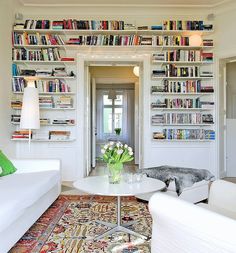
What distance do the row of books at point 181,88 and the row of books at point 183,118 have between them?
43cm

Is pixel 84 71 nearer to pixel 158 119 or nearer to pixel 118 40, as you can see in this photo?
pixel 118 40

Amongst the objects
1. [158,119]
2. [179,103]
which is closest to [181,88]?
[179,103]

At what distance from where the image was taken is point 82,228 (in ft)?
9.12

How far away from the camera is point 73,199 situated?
150 inches

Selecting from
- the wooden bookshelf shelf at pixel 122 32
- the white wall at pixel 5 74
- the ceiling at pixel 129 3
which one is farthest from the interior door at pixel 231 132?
the white wall at pixel 5 74

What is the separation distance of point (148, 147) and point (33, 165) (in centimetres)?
226

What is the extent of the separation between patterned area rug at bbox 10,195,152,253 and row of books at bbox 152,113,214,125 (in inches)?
68.6

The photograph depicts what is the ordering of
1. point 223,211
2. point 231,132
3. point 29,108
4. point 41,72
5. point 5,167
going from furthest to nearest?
point 231,132 < point 41,72 < point 29,108 < point 5,167 < point 223,211

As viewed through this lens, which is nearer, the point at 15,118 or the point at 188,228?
the point at 188,228

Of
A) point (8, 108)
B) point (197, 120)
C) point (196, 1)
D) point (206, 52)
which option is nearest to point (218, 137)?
point (197, 120)

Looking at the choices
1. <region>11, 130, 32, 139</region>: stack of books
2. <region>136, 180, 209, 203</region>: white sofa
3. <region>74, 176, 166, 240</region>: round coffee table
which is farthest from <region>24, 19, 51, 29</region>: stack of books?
<region>136, 180, 209, 203</region>: white sofa

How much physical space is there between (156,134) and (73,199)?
1.99 m

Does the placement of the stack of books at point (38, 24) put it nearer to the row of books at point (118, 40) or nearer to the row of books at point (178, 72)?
the row of books at point (118, 40)

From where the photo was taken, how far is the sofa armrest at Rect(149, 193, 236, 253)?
45.9 inches
